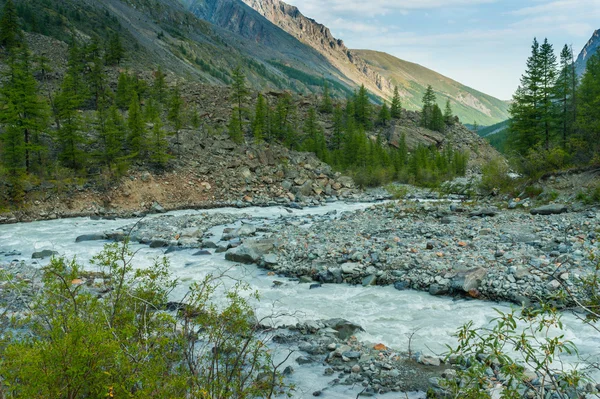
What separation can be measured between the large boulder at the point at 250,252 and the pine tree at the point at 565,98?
3018 cm

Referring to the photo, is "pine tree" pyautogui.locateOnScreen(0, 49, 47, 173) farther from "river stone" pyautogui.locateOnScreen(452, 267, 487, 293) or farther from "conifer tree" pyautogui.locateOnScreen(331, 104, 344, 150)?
"conifer tree" pyautogui.locateOnScreen(331, 104, 344, 150)

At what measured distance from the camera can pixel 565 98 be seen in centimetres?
3381

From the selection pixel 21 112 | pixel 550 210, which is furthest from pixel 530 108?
pixel 21 112

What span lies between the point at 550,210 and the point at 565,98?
80.8ft

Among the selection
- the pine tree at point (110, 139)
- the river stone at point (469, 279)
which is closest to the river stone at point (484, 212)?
the river stone at point (469, 279)

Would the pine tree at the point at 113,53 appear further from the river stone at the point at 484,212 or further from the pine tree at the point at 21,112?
the river stone at the point at 484,212

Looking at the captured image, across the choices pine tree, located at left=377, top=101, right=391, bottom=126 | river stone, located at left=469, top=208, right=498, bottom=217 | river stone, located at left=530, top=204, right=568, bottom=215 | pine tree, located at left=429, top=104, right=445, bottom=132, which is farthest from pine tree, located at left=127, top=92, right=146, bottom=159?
pine tree, located at left=429, top=104, right=445, bottom=132

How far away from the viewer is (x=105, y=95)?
44906 mm

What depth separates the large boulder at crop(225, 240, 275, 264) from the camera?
1321 cm

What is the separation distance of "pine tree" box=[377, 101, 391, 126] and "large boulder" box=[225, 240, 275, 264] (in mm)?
57251

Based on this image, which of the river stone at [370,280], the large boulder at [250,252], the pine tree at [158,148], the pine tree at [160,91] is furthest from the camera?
the pine tree at [160,91]

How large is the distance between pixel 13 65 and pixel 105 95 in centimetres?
1876

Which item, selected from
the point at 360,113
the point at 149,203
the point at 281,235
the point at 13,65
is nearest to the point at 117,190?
A: the point at 149,203

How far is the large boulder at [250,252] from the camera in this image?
13.2m
